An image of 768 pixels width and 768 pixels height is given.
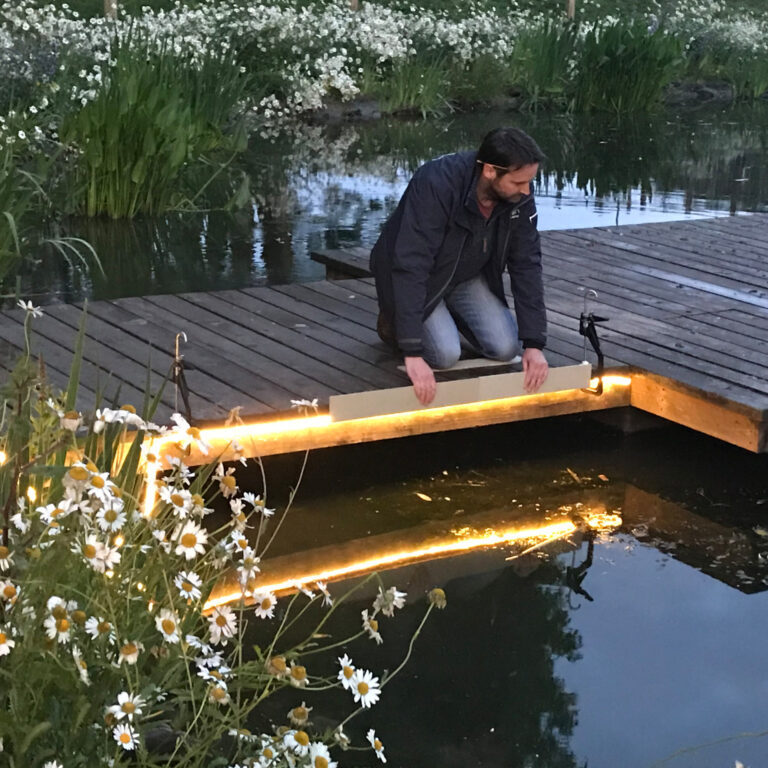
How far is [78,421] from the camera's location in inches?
77.9

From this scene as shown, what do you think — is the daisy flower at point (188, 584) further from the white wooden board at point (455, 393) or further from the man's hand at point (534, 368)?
the man's hand at point (534, 368)

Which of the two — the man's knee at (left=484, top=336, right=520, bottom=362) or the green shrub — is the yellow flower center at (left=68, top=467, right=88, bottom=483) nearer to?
Result: the man's knee at (left=484, top=336, right=520, bottom=362)

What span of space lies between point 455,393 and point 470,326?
31 cm

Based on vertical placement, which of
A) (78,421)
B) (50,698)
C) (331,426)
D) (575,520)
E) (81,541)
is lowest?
(575,520)

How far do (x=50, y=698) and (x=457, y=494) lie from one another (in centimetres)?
240

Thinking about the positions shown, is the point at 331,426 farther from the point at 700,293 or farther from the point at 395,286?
the point at 700,293

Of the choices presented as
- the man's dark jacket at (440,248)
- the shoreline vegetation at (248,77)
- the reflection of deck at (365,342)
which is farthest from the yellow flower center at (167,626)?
the shoreline vegetation at (248,77)

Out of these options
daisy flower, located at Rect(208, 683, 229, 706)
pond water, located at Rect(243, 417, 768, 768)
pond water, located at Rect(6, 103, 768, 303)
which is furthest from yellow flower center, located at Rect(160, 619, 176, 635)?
pond water, located at Rect(6, 103, 768, 303)

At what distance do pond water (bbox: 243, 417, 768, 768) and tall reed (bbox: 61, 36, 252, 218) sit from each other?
10.2 feet

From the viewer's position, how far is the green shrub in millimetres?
13789

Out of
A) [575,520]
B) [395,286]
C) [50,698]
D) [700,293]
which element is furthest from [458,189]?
[50,698]

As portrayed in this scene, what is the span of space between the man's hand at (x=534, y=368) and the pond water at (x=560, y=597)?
15.2 inches

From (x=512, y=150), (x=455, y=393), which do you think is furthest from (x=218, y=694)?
(x=455, y=393)

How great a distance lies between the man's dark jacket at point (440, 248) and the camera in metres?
3.95
